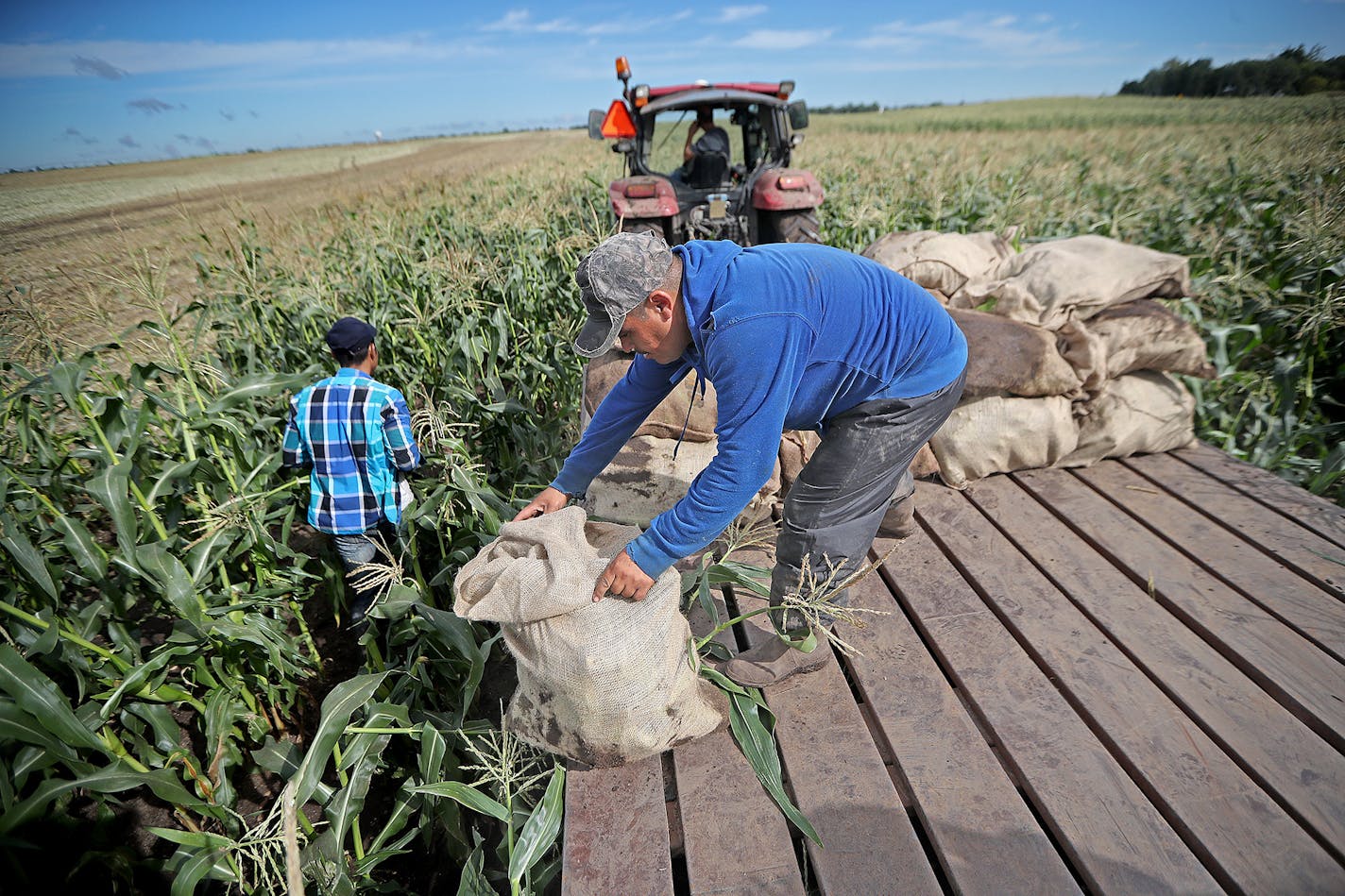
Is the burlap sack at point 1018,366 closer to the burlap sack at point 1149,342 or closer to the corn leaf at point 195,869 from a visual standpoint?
the burlap sack at point 1149,342

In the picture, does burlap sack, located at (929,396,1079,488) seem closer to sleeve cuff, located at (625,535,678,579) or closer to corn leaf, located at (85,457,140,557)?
sleeve cuff, located at (625,535,678,579)

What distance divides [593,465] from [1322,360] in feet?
13.4

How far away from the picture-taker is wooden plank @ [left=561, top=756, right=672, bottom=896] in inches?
57.7

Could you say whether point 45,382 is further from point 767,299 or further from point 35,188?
point 767,299

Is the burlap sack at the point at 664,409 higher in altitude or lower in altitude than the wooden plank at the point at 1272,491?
higher

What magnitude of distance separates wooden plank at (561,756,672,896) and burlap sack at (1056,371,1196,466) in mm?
2451

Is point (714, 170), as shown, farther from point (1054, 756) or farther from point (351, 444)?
point (1054, 756)

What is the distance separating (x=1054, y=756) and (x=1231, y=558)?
4.23 feet

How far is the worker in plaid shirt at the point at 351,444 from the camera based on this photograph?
234 centimetres

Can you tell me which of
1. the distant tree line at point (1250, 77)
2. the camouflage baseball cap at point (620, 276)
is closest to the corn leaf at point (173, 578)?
the camouflage baseball cap at point (620, 276)

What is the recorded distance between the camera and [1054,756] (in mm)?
1653

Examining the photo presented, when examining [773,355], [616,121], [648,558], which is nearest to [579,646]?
[648,558]

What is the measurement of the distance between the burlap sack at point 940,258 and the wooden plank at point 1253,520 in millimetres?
1253

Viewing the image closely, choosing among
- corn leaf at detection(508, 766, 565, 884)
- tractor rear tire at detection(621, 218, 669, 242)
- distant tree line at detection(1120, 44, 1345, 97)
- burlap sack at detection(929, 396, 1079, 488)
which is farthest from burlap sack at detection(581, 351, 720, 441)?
distant tree line at detection(1120, 44, 1345, 97)
